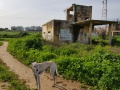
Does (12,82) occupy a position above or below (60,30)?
below

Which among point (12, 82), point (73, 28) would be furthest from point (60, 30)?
point (12, 82)

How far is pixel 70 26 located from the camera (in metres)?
26.0

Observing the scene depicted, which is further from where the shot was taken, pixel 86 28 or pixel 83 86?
pixel 86 28

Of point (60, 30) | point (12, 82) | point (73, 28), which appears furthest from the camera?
point (73, 28)

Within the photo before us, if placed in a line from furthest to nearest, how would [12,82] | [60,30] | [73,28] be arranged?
[73,28], [60,30], [12,82]

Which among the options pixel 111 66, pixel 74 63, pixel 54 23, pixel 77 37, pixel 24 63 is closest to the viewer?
pixel 111 66

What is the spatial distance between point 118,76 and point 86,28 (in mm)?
18977

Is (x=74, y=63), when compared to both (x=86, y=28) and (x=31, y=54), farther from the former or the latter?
(x=86, y=28)

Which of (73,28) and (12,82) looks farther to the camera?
(73,28)

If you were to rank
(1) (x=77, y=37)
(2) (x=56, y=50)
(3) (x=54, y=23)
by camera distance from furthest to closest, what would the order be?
(1) (x=77, y=37)
(3) (x=54, y=23)
(2) (x=56, y=50)

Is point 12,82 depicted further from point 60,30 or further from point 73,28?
point 73,28

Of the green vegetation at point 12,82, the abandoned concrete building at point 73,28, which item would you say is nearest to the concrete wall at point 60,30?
the abandoned concrete building at point 73,28

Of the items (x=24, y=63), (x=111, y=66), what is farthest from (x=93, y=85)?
(x=24, y=63)

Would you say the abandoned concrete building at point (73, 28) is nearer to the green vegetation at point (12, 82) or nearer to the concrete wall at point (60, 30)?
the concrete wall at point (60, 30)
